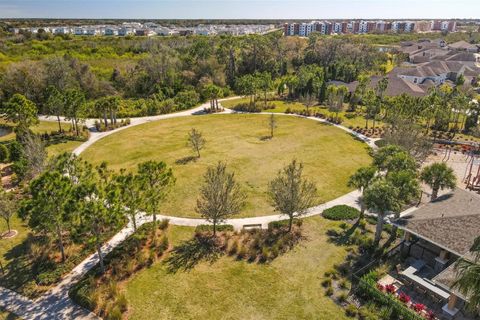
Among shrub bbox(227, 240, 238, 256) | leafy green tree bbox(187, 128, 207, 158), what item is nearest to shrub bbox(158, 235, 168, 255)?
shrub bbox(227, 240, 238, 256)

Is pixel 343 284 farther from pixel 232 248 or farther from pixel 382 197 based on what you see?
pixel 232 248

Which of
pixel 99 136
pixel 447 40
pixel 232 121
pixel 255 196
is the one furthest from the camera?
pixel 447 40

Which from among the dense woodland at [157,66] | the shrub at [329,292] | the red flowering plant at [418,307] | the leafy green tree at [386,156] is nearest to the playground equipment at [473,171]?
the leafy green tree at [386,156]

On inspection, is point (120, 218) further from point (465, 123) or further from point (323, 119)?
point (465, 123)

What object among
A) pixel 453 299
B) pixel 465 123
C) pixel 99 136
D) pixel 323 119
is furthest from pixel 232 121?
pixel 453 299

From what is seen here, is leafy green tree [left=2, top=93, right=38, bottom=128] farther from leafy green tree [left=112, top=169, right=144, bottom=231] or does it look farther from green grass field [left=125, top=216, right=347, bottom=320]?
green grass field [left=125, top=216, right=347, bottom=320]

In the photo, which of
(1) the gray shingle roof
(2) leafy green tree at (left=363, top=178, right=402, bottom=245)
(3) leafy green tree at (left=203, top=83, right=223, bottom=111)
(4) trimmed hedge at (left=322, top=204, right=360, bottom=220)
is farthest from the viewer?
(3) leafy green tree at (left=203, top=83, right=223, bottom=111)
